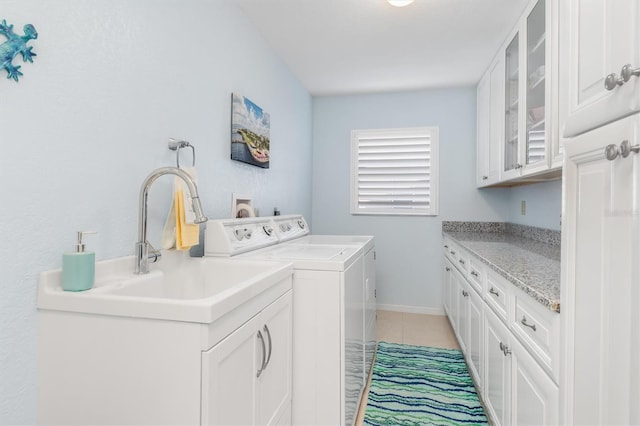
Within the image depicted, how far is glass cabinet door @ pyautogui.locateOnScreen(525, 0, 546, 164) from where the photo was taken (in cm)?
186

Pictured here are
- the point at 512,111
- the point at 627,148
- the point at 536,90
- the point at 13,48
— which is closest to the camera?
the point at 627,148

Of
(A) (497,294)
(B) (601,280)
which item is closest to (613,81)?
(B) (601,280)

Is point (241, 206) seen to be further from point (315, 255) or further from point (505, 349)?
point (505, 349)

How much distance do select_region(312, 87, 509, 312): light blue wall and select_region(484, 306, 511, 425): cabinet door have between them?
191cm

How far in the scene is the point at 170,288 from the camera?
145 centimetres

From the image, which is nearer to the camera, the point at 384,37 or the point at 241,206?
the point at 241,206

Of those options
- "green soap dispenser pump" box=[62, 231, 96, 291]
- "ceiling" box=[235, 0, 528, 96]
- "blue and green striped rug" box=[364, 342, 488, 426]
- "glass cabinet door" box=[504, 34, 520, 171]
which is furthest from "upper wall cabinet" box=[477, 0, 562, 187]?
"green soap dispenser pump" box=[62, 231, 96, 291]

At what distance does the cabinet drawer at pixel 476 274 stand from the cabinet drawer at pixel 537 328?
515 millimetres

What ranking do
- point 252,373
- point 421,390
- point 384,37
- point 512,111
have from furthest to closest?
point 384,37 → point 512,111 → point 421,390 → point 252,373

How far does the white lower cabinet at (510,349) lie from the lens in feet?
3.59

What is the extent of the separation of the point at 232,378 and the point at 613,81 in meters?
1.16

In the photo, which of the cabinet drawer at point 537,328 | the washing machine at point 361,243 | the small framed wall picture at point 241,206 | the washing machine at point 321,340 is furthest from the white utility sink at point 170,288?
the cabinet drawer at point 537,328

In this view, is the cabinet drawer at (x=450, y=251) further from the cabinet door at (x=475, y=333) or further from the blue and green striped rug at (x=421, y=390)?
the blue and green striped rug at (x=421, y=390)

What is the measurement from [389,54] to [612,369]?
267 centimetres
